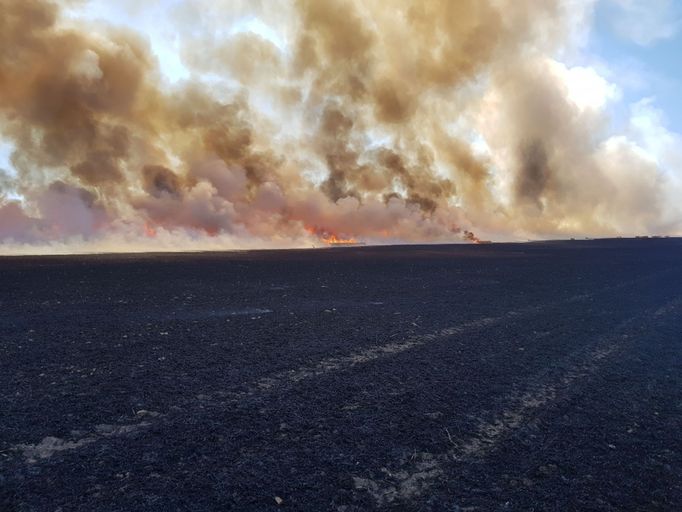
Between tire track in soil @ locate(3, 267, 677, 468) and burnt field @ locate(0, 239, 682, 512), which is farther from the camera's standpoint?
tire track in soil @ locate(3, 267, 677, 468)

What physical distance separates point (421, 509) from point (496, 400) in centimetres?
298

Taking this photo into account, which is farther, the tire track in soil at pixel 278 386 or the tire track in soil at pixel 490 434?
the tire track in soil at pixel 278 386

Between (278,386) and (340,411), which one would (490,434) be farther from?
(278,386)

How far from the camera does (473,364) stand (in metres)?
8.31

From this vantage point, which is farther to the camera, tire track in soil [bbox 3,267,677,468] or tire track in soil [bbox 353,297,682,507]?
tire track in soil [bbox 3,267,677,468]

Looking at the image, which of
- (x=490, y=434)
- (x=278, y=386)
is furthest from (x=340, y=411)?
(x=490, y=434)

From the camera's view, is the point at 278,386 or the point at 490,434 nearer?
the point at 490,434

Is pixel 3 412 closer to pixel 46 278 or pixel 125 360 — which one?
pixel 125 360

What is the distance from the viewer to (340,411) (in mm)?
6102

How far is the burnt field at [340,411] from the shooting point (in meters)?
4.25

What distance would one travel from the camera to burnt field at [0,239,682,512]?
167 inches

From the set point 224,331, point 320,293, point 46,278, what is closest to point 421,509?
Result: point 224,331

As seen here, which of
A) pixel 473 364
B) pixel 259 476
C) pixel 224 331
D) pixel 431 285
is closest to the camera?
pixel 259 476

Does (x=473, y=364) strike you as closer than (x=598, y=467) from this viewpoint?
No
